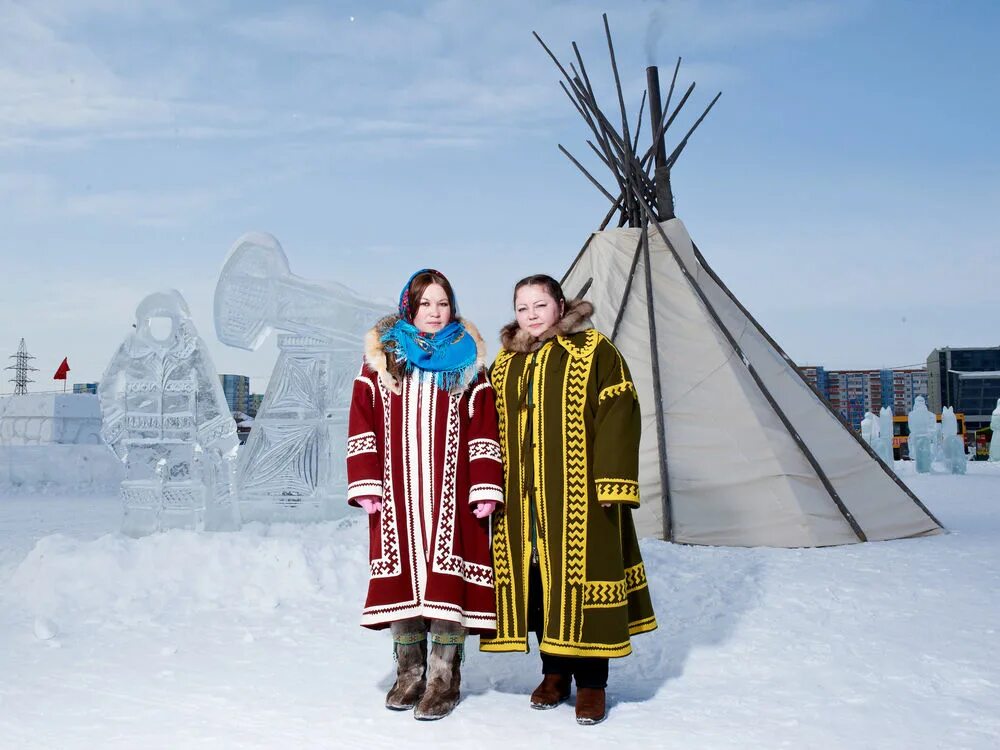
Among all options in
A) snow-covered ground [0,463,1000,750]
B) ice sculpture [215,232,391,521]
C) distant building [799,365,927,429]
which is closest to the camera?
snow-covered ground [0,463,1000,750]

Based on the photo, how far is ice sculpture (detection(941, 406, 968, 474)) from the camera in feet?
45.2

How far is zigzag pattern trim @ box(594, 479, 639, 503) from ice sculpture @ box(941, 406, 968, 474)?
42.0 feet

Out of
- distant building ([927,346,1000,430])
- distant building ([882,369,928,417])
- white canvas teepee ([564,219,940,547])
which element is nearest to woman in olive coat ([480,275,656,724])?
white canvas teepee ([564,219,940,547])

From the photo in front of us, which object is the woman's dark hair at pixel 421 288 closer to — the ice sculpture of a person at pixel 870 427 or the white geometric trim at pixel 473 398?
the white geometric trim at pixel 473 398

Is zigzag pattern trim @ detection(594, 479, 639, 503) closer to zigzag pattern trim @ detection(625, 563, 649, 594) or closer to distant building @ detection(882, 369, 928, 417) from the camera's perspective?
zigzag pattern trim @ detection(625, 563, 649, 594)

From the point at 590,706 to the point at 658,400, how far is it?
12.4ft

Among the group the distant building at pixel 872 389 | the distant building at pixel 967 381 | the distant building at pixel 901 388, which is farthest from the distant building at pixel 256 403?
the distant building at pixel 901 388

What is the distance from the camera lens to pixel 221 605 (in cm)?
444

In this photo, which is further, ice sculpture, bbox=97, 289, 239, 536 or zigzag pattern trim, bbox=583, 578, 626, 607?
ice sculpture, bbox=97, 289, 239, 536

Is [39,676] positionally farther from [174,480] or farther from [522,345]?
[174,480]

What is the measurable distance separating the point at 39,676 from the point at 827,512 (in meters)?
4.81

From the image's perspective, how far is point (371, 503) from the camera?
288cm

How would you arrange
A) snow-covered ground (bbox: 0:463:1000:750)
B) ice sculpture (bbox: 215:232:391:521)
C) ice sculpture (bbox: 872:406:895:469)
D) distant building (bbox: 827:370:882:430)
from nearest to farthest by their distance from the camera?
1. snow-covered ground (bbox: 0:463:1000:750)
2. ice sculpture (bbox: 215:232:391:521)
3. ice sculpture (bbox: 872:406:895:469)
4. distant building (bbox: 827:370:882:430)

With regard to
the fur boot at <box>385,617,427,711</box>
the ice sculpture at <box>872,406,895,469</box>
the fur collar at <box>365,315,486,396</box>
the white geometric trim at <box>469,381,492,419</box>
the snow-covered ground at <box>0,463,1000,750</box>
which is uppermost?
the fur collar at <box>365,315,486,396</box>
